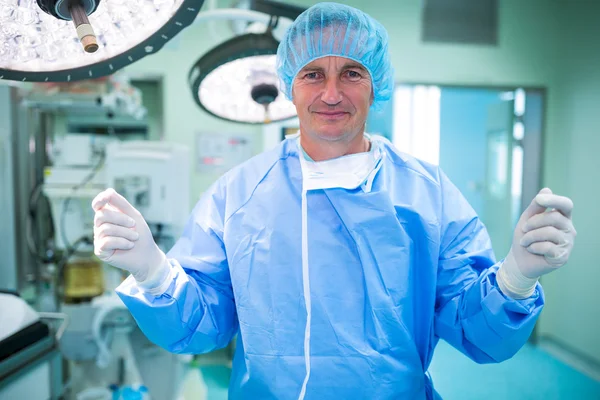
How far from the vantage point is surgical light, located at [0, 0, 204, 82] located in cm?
56

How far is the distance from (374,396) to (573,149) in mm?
2977

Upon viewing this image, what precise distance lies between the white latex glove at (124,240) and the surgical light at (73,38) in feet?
0.70

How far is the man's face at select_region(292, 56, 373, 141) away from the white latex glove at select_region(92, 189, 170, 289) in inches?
16.7

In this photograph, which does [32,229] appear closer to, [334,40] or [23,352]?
[23,352]

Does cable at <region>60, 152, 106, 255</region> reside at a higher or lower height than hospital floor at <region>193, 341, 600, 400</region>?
higher

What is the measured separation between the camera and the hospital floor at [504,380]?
250cm

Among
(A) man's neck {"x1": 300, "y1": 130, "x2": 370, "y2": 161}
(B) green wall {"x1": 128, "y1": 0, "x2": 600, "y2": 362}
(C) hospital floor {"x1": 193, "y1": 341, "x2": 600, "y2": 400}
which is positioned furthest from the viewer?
(B) green wall {"x1": 128, "y1": 0, "x2": 600, "y2": 362}

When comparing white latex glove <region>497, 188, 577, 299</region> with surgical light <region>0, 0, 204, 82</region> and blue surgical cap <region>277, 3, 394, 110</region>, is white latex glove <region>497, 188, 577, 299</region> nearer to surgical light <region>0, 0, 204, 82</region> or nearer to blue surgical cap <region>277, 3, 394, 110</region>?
blue surgical cap <region>277, 3, 394, 110</region>

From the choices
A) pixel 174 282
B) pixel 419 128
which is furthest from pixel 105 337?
pixel 419 128

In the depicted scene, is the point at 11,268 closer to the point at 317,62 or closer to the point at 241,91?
the point at 241,91

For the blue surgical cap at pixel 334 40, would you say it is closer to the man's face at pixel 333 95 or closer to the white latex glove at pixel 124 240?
the man's face at pixel 333 95

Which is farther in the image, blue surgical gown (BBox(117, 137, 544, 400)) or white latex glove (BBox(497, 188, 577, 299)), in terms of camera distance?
blue surgical gown (BBox(117, 137, 544, 400))

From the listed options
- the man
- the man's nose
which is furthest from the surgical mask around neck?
the man's nose

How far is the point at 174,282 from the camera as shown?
85cm
